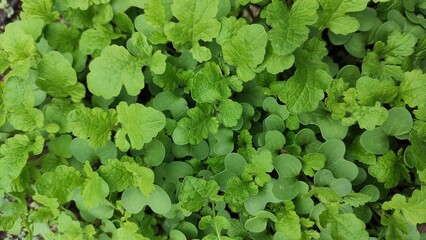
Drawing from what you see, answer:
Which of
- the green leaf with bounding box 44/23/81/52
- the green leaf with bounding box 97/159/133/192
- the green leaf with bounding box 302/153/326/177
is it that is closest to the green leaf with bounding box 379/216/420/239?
the green leaf with bounding box 302/153/326/177

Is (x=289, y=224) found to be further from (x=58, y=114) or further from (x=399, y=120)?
(x=58, y=114)

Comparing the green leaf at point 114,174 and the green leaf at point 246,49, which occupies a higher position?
the green leaf at point 246,49

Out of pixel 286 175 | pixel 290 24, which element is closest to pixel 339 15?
pixel 290 24

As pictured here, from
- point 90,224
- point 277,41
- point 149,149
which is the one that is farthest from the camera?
point 90,224

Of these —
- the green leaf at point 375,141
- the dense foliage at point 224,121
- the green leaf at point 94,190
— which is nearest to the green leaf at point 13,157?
the dense foliage at point 224,121

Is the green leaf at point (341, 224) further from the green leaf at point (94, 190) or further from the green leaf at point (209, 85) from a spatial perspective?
the green leaf at point (94, 190)

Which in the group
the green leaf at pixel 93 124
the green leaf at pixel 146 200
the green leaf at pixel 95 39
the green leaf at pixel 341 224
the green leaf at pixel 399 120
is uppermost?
the green leaf at pixel 95 39

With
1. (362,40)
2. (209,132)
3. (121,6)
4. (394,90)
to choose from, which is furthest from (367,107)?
(121,6)

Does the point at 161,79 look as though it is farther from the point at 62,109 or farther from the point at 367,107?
the point at 367,107
